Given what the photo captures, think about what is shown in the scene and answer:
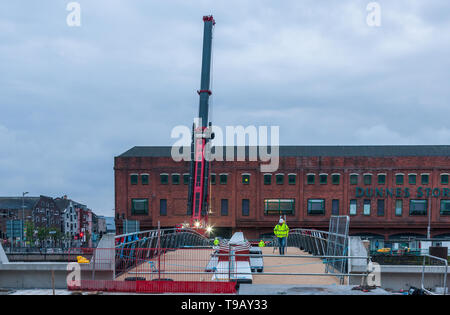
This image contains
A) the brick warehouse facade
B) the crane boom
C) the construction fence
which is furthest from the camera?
the brick warehouse facade

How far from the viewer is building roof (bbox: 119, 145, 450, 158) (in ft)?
200

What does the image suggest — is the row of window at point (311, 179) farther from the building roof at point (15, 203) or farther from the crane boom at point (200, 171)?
the building roof at point (15, 203)

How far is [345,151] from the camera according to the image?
63.8 m

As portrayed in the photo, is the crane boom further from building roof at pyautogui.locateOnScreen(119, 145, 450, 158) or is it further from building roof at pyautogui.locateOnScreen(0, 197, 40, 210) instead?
building roof at pyautogui.locateOnScreen(0, 197, 40, 210)

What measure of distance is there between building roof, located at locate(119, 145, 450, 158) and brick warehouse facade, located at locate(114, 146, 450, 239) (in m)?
3.32

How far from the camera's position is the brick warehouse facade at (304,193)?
56250 mm

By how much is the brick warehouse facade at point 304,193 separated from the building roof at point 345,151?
10.9 ft

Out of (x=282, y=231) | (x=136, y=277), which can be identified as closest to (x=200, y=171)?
(x=282, y=231)

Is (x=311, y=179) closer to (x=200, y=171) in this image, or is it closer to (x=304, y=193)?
(x=304, y=193)

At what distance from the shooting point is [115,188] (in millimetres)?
58625

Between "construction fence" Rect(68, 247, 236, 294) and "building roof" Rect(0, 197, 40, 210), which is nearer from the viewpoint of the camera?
"construction fence" Rect(68, 247, 236, 294)

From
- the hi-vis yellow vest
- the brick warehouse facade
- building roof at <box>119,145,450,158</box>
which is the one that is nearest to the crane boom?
the hi-vis yellow vest
